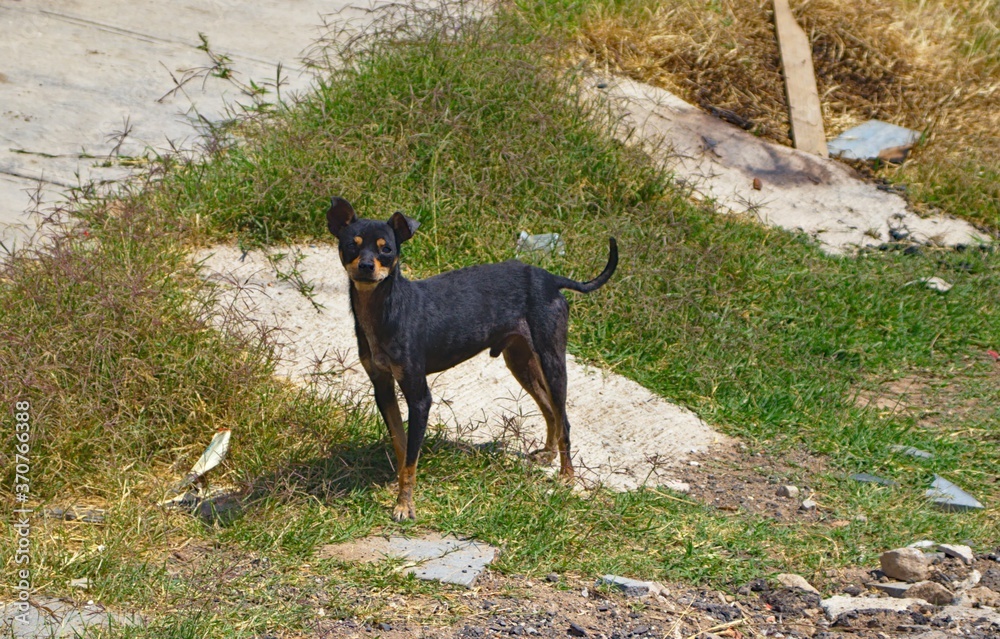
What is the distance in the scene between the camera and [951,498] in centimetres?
513

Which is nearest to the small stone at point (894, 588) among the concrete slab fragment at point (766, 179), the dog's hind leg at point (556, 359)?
the dog's hind leg at point (556, 359)

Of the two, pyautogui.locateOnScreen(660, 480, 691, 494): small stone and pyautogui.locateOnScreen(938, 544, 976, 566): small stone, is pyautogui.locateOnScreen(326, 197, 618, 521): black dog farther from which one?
pyautogui.locateOnScreen(938, 544, 976, 566): small stone

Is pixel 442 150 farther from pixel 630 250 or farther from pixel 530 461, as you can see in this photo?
pixel 530 461

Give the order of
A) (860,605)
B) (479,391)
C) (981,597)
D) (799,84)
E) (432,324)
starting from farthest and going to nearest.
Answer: (799,84)
(479,391)
(432,324)
(981,597)
(860,605)

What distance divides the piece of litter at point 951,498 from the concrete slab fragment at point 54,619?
349 cm

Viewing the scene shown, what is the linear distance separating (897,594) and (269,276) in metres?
3.78

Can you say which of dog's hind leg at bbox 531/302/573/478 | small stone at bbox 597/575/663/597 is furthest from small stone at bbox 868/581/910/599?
dog's hind leg at bbox 531/302/573/478

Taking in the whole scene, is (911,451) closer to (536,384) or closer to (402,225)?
(536,384)

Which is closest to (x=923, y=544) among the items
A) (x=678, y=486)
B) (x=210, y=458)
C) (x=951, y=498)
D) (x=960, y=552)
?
(x=960, y=552)

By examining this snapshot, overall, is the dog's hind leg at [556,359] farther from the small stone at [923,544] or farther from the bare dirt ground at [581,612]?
the small stone at [923,544]

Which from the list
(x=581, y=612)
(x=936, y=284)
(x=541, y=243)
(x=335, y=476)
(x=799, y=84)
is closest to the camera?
(x=581, y=612)

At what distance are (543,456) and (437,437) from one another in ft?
1.69

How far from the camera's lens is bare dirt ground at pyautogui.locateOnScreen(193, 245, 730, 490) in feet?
17.7

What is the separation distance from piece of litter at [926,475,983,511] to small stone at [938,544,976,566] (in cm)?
54
